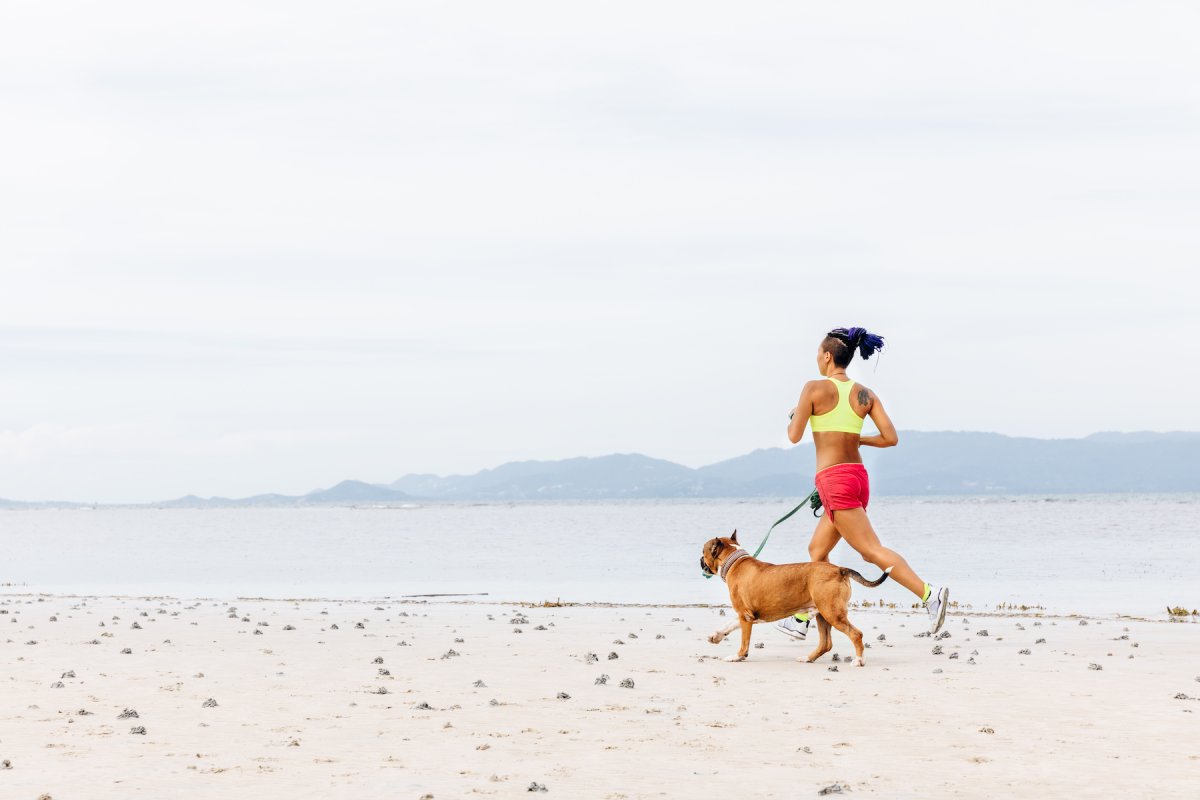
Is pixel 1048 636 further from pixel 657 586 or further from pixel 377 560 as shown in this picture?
pixel 377 560

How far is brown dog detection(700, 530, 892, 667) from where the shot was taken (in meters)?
10.7

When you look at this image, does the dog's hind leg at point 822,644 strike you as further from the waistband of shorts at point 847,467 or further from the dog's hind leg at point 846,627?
the waistband of shorts at point 847,467

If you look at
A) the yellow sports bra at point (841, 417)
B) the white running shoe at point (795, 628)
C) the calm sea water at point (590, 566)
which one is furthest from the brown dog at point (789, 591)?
the calm sea water at point (590, 566)

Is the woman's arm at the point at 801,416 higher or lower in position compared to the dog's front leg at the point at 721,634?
higher

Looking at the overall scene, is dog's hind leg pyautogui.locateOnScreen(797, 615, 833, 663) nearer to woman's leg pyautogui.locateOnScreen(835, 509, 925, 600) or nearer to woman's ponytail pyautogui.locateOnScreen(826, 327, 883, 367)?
woman's leg pyautogui.locateOnScreen(835, 509, 925, 600)

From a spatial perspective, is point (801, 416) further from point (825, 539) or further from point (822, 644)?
point (822, 644)

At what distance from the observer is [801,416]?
11.1 m

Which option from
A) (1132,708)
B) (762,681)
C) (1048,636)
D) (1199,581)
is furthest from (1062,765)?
(1199,581)

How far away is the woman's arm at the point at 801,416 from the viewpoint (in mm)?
11062

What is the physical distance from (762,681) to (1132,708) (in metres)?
2.71

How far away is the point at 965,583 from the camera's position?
26.9m

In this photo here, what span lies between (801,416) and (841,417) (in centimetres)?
36

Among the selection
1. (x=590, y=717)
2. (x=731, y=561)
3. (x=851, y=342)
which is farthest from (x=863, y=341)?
(x=590, y=717)

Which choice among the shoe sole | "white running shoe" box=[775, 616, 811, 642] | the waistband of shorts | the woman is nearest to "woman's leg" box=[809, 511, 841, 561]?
the woman
